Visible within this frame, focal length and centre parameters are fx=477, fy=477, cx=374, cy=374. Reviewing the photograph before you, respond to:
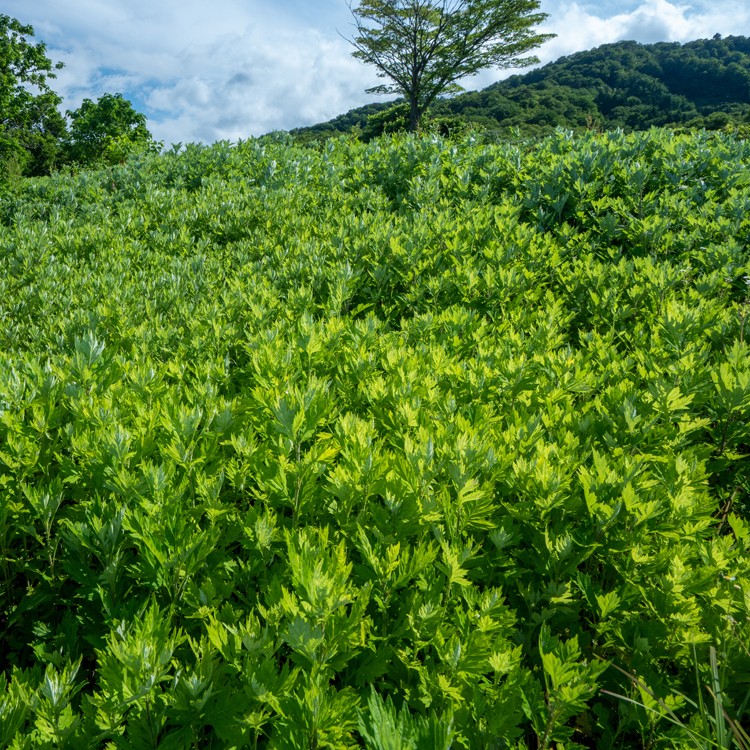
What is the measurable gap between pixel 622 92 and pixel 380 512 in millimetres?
75039

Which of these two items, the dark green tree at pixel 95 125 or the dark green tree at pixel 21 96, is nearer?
the dark green tree at pixel 21 96

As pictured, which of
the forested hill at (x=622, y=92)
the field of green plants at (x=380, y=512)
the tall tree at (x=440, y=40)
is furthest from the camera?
the forested hill at (x=622, y=92)

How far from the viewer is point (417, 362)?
9.48 feet

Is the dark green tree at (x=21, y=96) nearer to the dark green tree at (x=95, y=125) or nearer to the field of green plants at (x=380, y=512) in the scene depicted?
the dark green tree at (x=95, y=125)

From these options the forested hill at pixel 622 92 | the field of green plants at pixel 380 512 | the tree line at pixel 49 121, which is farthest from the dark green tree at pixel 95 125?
the field of green plants at pixel 380 512

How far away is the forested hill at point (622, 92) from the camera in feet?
165

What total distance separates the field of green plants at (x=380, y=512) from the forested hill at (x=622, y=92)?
46983mm

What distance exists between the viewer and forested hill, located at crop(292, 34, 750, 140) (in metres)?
50.3

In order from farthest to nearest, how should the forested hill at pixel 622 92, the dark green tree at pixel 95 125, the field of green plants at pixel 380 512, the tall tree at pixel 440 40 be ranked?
the dark green tree at pixel 95 125
the forested hill at pixel 622 92
the tall tree at pixel 440 40
the field of green plants at pixel 380 512

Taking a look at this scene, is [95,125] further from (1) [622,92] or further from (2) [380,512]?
(2) [380,512]

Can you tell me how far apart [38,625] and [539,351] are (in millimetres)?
2987

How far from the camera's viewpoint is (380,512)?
183 centimetres

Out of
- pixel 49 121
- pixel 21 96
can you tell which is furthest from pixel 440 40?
pixel 49 121

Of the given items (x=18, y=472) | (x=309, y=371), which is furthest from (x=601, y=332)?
(x=18, y=472)
